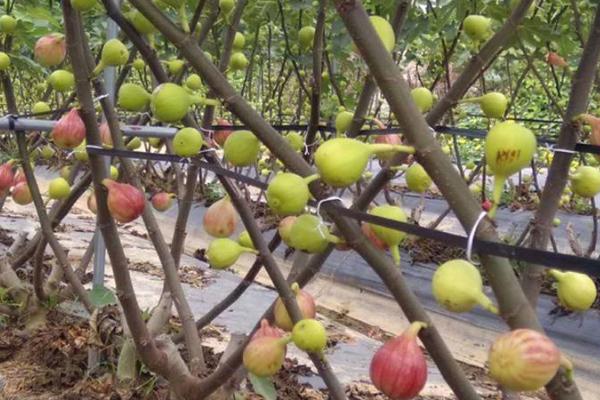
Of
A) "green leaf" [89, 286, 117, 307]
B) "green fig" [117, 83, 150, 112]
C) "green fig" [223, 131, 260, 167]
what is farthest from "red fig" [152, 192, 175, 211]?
"green fig" [223, 131, 260, 167]

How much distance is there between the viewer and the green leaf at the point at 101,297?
1.97 metres

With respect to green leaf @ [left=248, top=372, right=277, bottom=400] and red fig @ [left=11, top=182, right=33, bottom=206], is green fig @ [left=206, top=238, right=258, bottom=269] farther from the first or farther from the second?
red fig @ [left=11, top=182, right=33, bottom=206]

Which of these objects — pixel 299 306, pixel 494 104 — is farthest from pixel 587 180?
pixel 299 306

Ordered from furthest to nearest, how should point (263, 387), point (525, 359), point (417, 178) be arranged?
point (263, 387), point (417, 178), point (525, 359)

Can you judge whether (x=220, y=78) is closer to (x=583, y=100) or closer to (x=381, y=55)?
(x=381, y=55)

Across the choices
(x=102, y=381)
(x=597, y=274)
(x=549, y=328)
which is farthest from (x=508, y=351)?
(x=549, y=328)

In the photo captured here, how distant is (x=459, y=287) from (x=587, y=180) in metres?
0.32

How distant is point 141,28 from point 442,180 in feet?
2.37

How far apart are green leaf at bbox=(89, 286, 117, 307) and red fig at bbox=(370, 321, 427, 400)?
147 centimetres

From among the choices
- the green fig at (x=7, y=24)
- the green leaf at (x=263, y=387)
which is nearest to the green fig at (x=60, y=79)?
the green fig at (x=7, y=24)

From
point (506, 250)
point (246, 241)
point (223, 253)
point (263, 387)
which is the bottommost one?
point (263, 387)

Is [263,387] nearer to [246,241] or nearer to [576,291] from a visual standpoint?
[246,241]

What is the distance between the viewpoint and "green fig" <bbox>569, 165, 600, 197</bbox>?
787mm

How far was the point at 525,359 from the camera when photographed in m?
0.52
